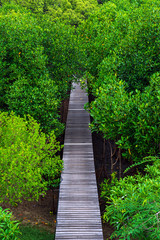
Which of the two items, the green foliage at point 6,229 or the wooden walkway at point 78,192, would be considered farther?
the wooden walkway at point 78,192

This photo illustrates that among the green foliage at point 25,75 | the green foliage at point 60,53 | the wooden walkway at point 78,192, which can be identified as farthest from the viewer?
the green foliage at point 60,53

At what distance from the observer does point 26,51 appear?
1490 centimetres

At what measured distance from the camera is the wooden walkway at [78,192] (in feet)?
33.2

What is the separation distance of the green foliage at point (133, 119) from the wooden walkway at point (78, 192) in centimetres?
283

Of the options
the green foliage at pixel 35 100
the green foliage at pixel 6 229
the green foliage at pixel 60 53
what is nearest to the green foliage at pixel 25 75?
Answer: the green foliage at pixel 35 100

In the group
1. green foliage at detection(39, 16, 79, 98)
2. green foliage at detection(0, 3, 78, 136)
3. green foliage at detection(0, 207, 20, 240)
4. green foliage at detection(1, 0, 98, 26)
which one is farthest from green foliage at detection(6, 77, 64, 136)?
green foliage at detection(1, 0, 98, 26)

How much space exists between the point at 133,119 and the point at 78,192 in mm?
4358

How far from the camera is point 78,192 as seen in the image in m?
12.2

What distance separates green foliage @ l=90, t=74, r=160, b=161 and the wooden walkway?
2830mm

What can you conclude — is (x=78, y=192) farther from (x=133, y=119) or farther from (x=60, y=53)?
(x=60, y=53)

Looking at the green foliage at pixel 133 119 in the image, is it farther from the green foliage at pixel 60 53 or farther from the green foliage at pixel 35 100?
the green foliage at pixel 60 53

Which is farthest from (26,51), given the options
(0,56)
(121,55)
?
(121,55)

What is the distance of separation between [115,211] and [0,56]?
37.3 ft

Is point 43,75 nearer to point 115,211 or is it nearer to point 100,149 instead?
point 100,149
